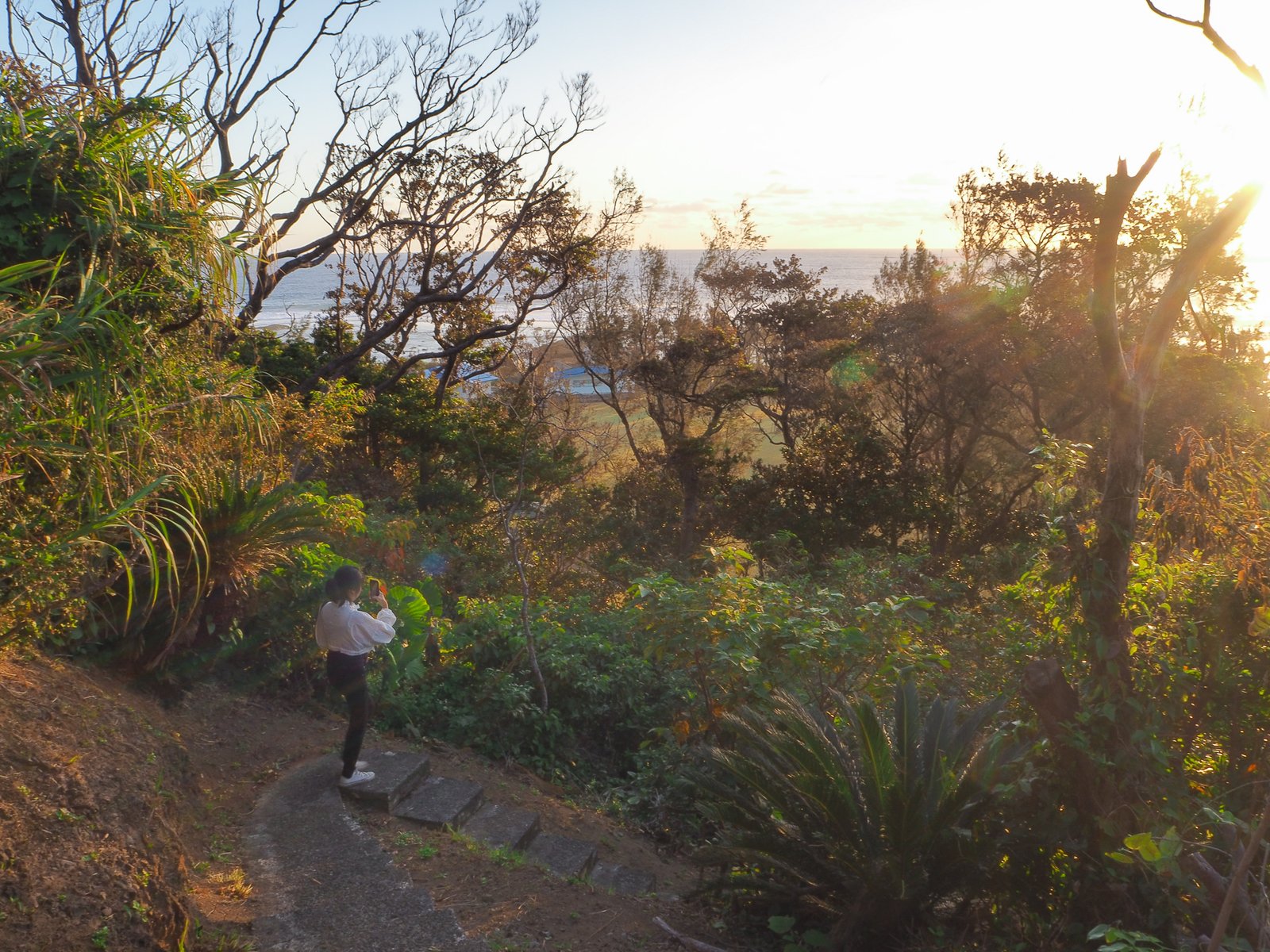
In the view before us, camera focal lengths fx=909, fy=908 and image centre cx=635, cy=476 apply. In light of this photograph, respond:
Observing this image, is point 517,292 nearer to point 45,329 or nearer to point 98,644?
point 98,644

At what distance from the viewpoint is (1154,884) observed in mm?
3594

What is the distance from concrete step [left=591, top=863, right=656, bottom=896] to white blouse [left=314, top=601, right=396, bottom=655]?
180cm

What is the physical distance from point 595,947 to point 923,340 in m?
15.3

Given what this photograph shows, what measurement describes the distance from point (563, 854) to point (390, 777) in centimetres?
112

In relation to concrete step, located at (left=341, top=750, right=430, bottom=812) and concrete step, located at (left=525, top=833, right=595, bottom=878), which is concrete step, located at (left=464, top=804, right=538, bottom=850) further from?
concrete step, located at (left=341, top=750, right=430, bottom=812)

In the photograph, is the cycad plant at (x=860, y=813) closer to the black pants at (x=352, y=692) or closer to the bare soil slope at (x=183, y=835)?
the bare soil slope at (x=183, y=835)

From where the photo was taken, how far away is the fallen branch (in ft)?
13.2

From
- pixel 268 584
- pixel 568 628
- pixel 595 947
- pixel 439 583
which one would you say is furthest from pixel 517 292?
pixel 595 947

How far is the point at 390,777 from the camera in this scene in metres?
5.36

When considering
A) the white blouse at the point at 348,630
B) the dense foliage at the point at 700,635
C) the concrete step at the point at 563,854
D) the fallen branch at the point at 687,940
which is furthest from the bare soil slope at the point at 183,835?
the white blouse at the point at 348,630

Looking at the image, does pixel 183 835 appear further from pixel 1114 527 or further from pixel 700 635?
pixel 1114 527

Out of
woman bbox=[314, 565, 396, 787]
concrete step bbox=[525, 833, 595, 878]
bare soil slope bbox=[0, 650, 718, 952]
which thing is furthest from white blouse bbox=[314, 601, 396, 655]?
concrete step bbox=[525, 833, 595, 878]

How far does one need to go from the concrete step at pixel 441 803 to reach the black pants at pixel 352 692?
1.34ft

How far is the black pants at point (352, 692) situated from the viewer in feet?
16.7
